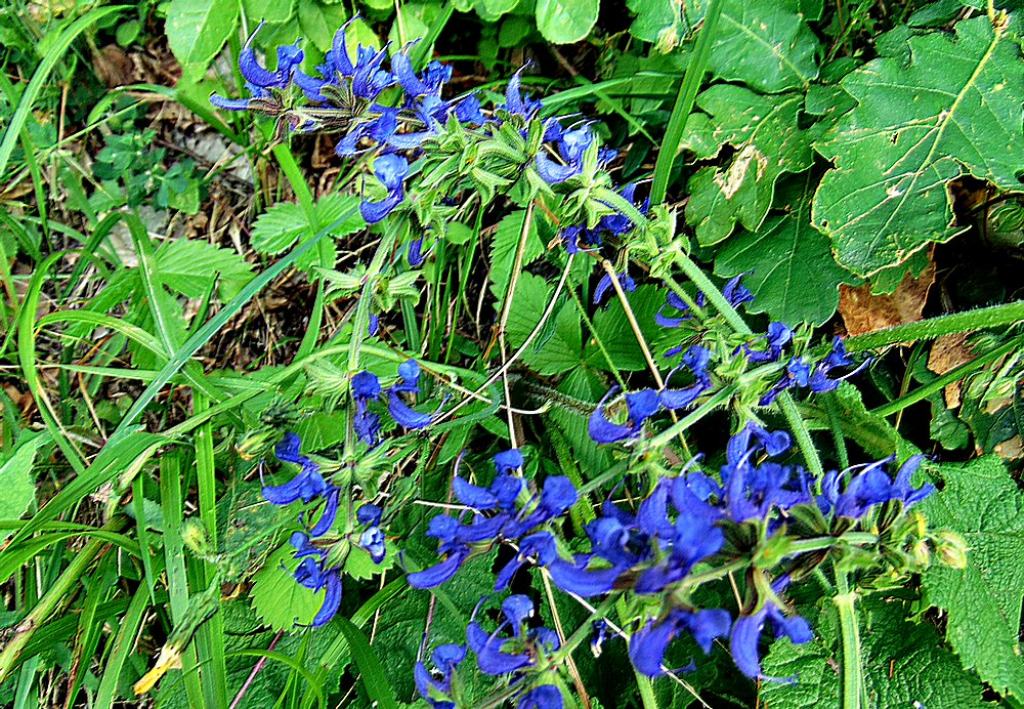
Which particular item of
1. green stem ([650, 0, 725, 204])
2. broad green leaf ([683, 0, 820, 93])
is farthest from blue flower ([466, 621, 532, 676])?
broad green leaf ([683, 0, 820, 93])

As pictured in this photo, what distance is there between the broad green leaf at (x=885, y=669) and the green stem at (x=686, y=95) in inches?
38.6

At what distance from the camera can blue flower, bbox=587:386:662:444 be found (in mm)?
1175

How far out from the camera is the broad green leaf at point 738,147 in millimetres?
1949

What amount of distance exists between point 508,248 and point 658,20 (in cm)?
67

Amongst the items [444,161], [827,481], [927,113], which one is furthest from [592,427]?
[927,113]

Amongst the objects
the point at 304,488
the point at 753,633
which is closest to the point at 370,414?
the point at 304,488

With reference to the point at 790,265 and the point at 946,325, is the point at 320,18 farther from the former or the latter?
the point at 946,325

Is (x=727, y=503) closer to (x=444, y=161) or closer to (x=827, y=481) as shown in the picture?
(x=827, y=481)

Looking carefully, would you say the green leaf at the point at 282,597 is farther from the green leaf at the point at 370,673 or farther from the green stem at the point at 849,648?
the green stem at the point at 849,648

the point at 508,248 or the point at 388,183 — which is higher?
the point at 388,183

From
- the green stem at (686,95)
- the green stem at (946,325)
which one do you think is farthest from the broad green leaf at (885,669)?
the green stem at (686,95)

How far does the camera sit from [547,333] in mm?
2020

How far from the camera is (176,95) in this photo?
2430 mm

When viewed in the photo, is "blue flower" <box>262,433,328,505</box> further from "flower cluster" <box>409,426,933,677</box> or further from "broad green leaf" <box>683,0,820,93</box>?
"broad green leaf" <box>683,0,820,93</box>
